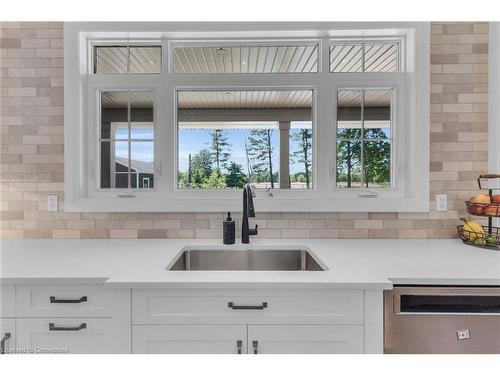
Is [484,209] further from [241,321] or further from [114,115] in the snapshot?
[114,115]

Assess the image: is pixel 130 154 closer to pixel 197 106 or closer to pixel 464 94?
pixel 197 106

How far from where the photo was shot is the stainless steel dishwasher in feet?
4.12

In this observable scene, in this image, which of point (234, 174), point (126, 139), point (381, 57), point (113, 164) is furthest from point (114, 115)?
point (381, 57)

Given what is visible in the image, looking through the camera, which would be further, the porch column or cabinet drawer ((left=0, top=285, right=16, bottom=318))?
the porch column

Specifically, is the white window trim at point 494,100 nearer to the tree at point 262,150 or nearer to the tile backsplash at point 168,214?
the tile backsplash at point 168,214

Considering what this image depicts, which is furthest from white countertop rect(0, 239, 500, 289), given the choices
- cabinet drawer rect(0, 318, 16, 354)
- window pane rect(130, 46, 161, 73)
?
window pane rect(130, 46, 161, 73)

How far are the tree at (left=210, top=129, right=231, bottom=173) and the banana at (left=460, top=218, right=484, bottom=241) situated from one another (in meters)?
1.51

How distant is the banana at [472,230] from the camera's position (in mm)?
1772

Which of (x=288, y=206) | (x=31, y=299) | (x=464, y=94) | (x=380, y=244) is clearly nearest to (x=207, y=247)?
(x=288, y=206)

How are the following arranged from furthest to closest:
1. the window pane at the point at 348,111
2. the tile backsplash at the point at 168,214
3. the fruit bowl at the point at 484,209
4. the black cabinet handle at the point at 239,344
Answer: the window pane at the point at 348,111 < the tile backsplash at the point at 168,214 < the fruit bowl at the point at 484,209 < the black cabinet handle at the point at 239,344

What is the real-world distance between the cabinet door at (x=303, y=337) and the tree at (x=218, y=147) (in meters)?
1.14

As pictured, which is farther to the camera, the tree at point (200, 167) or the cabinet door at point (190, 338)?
Result: the tree at point (200, 167)

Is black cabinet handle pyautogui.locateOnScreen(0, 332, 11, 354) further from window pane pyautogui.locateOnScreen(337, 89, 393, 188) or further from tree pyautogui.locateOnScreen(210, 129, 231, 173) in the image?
window pane pyautogui.locateOnScreen(337, 89, 393, 188)

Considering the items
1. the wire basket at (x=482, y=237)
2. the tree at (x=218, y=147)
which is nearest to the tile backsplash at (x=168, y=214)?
the wire basket at (x=482, y=237)
